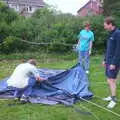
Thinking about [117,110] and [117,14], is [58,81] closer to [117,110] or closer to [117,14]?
[117,110]

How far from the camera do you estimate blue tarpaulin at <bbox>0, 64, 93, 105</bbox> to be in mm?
8070

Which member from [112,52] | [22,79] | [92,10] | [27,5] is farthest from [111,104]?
[27,5]

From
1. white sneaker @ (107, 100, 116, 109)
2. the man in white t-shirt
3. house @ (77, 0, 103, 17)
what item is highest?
house @ (77, 0, 103, 17)

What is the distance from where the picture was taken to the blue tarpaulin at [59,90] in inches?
318

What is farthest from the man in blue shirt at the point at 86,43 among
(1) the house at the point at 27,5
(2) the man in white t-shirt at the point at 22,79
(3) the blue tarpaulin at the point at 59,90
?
(1) the house at the point at 27,5

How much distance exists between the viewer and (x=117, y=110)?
7305 mm

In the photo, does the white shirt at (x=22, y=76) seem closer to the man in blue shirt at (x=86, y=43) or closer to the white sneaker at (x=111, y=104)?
the white sneaker at (x=111, y=104)

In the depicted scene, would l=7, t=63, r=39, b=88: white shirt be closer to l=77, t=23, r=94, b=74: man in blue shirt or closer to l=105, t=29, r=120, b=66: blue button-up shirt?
l=105, t=29, r=120, b=66: blue button-up shirt

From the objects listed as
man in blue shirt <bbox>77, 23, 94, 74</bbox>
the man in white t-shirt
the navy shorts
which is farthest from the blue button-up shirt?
man in blue shirt <bbox>77, 23, 94, 74</bbox>

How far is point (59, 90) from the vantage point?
8.50 m

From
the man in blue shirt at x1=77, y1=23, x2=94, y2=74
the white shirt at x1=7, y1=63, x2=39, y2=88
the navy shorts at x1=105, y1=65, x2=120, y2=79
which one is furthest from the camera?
the man in blue shirt at x1=77, y1=23, x2=94, y2=74

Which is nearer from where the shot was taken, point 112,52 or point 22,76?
point 112,52

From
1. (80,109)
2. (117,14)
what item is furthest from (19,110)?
(117,14)

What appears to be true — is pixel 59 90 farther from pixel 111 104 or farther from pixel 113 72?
pixel 113 72
